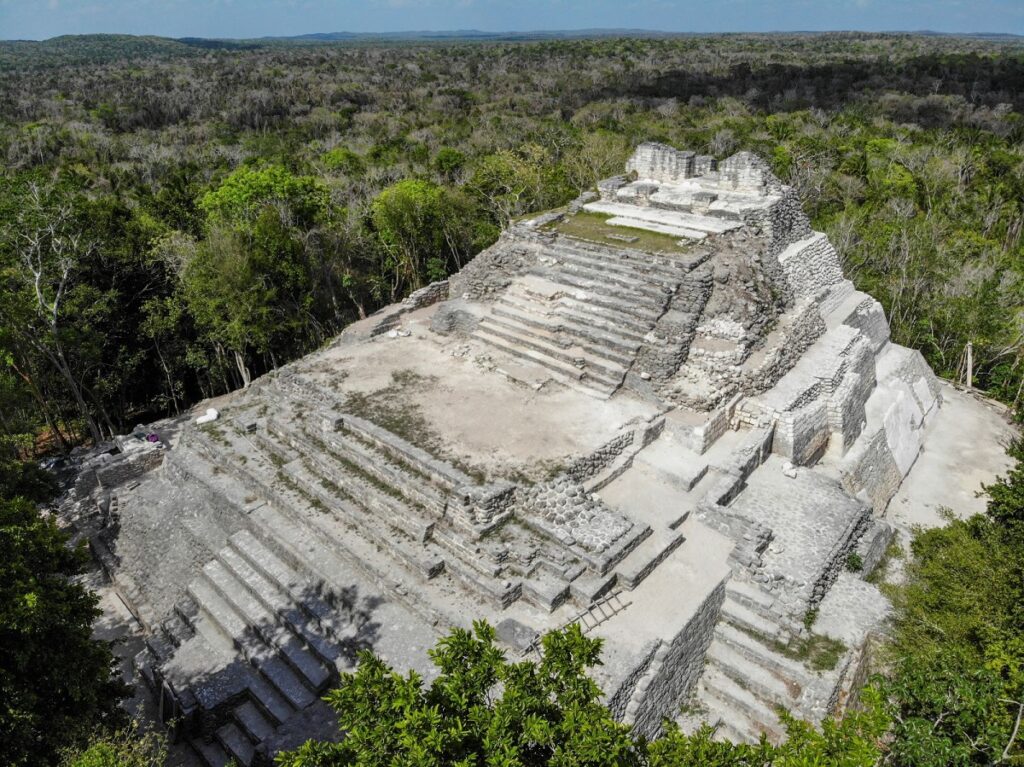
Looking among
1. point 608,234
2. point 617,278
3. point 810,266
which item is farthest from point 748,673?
point 810,266

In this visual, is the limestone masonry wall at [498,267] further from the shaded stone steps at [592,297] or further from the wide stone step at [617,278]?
the wide stone step at [617,278]

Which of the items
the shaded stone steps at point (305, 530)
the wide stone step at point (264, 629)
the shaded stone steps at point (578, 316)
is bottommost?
the wide stone step at point (264, 629)

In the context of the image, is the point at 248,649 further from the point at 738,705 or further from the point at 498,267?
the point at 498,267

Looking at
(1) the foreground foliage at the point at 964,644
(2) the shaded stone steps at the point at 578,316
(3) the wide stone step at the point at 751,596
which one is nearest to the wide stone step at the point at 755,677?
(3) the wide stone step at the point at 751,596

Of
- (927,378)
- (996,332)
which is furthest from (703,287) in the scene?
(996,332)

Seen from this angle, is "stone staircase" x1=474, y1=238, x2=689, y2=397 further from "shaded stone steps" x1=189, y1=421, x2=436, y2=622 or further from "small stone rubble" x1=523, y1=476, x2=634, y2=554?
"shaded stone steps" x1=189, y1=421, x2=436, y2=622

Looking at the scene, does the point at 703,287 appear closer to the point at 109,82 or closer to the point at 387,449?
the point at 387,449
